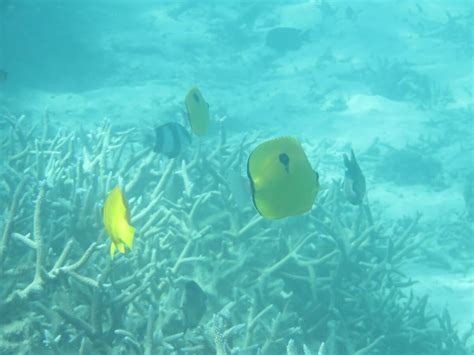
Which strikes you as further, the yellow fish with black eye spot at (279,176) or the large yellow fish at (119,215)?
the large yellow fish at (119,215)

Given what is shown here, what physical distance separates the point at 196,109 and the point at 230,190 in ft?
3.47

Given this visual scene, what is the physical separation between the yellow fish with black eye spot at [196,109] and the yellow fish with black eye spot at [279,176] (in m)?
2.12

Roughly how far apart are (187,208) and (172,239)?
60 cm

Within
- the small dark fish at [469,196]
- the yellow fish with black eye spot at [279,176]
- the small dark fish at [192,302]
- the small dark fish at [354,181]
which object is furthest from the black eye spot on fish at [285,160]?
the small dark fish at [469,196]

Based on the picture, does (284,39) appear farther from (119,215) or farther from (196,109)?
(119,215)

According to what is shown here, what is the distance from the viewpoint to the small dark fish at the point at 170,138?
4176mm

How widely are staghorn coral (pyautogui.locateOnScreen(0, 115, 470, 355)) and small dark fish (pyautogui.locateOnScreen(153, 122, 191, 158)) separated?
2.05ft

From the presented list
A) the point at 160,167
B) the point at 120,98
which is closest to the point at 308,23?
the point at 120,98

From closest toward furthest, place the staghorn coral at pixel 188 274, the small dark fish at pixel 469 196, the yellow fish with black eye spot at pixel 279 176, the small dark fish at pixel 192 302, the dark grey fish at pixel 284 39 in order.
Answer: the yellow fish with black eye spot at pixel 279 176 → the small dark fish at pixel 192 302 → the staghorn coral at pixel 188 274 → the small dark fish at pixel 469 196 → the dark grey fish at pixel 284 39

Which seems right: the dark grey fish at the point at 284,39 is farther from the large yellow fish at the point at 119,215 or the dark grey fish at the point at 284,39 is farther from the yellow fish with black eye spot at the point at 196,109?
the large yellow fish at the point at 119,215

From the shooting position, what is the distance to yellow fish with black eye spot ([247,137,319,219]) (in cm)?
215

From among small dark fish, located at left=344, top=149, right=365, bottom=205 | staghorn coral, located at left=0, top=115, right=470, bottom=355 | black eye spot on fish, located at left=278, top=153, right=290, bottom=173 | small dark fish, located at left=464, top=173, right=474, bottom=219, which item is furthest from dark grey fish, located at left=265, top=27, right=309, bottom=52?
black eye spot on fish, located at left=278, top=153, right=290, bottom=173

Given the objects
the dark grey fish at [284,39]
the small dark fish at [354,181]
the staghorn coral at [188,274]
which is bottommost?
the dark grey fish at [284,39]

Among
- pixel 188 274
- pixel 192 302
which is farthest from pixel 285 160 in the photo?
pixel 188 274
